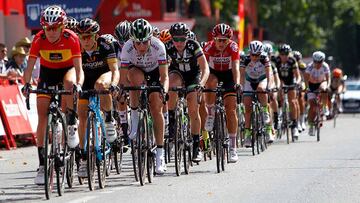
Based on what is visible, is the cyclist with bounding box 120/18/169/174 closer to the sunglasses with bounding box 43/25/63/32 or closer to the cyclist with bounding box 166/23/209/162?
the cyclist with bounding box 166/23/209/162

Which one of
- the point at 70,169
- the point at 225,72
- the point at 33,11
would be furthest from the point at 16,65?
the point at 70,169

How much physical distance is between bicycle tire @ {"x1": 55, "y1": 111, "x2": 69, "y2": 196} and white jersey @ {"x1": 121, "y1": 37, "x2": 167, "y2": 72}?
1.96 meters

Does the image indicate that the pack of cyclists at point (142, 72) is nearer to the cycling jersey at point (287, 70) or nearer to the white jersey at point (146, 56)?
the white jersey at point (146, 56)

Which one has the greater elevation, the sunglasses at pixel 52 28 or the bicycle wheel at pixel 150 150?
the sunglasses at pixel 52 28

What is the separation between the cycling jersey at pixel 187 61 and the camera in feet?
53.4

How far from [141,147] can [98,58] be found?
138 cm

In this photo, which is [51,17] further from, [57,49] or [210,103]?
[210,103]

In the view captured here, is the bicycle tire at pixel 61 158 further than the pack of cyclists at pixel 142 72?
No

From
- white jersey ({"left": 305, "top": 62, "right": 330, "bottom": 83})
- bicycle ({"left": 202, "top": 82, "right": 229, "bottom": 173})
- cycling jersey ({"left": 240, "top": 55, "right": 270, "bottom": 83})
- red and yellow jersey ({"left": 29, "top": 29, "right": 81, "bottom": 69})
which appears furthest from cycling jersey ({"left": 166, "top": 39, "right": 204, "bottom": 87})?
white jersey ({"left": 305, "top": 62, "right": 330, "bottom": 83})

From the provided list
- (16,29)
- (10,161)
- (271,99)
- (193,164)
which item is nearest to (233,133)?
(193,164)

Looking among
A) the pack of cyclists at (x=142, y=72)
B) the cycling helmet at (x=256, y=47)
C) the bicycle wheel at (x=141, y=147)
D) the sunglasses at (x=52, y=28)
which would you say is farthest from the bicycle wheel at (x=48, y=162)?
the cycling helmet at (x=256, y=47)

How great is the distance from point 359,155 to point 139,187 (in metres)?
6.60

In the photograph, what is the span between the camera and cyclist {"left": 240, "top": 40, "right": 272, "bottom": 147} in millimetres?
20250

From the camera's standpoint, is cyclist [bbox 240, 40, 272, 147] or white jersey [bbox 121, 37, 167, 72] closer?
white jersey [bbox 121, 37, 167, 72]
